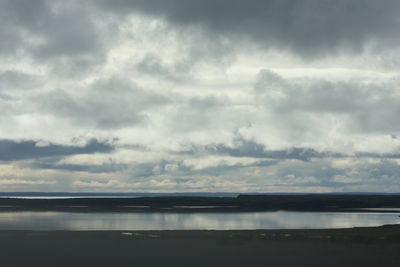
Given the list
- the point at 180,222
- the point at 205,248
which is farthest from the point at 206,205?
the point at 205,248

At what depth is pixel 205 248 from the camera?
36.3m

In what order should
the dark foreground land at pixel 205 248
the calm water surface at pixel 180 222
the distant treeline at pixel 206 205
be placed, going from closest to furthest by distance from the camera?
the dark foreground land at pixel 205 248
the calm water surface at pixel 180 222
the distant treeline at pixel 206 205

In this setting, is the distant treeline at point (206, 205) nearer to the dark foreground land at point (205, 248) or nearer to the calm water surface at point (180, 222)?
the calm water surface at point (180, 222)

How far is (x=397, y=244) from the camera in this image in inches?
1487

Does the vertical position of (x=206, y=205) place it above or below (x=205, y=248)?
above

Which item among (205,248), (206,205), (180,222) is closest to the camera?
(205,248)

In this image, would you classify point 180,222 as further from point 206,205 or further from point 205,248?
point 206,205

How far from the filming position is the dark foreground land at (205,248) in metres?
30.1

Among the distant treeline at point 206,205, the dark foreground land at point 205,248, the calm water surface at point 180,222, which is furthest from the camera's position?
the distant treeline at point 206,205

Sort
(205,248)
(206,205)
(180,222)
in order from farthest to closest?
(206,205) → (180,222) → (205,248)

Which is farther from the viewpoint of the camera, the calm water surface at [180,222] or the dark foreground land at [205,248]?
the calm water surface at [180,222]

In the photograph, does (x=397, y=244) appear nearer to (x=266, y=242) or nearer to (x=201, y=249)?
(x=266, y=242)

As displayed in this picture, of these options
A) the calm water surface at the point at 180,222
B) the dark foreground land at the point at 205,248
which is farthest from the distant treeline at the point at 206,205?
the dark foreground land at the point at 205,248

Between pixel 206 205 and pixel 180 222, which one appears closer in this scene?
pixel 180 222
